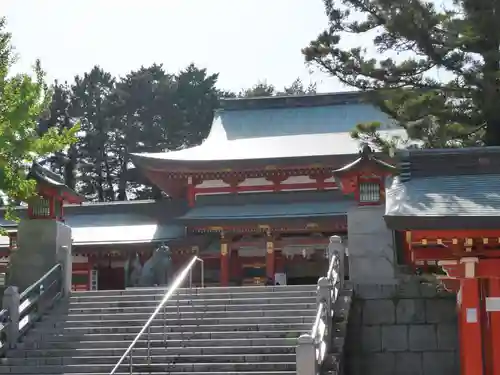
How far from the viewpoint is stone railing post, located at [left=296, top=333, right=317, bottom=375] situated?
10273 millimetres

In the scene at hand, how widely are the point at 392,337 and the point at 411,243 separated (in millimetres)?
3958

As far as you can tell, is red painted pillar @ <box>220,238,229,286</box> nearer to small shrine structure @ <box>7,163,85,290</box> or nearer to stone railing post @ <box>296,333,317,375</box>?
small shrine structure @ <box>7,163,85,290</box>

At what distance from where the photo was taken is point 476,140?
15.9 metres

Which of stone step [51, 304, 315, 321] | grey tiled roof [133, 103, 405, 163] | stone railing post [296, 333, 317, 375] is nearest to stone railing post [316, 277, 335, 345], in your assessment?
stone step [51, 304, 315, 321]

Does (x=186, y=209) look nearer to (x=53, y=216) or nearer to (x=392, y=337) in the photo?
(x=53, y=216)

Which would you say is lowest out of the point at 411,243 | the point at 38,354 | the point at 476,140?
the point at 38,354

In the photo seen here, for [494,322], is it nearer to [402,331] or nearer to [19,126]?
[402,331]

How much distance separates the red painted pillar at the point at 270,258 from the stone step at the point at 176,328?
795 cm

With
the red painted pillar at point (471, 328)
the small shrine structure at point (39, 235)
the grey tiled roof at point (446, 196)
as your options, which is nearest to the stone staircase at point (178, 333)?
the small shrine structure at point (39, 235)

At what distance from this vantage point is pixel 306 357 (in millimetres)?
Answer: 10297

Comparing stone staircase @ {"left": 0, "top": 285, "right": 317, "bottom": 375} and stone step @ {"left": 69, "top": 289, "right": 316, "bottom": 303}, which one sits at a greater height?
stone step @ {"left": 69, "top": 289, "right": 316, "bottom": 303}

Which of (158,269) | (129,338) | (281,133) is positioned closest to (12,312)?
(129,338)

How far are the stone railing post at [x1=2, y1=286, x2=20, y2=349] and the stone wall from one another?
5.72 metres

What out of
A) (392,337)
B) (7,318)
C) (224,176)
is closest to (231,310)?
(392,337)
